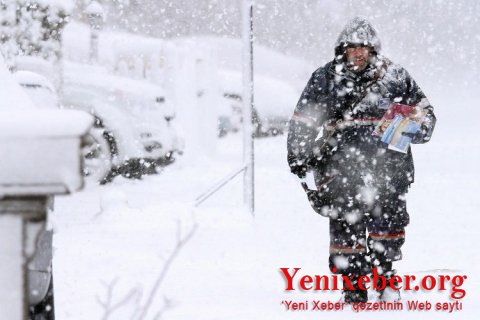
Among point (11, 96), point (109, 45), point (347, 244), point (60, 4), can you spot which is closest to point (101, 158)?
point (60, 4)

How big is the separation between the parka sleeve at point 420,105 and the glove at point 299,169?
591 millimetres

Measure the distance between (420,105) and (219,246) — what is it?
7.95ft

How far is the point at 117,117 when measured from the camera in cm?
966

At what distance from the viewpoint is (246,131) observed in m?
7.72

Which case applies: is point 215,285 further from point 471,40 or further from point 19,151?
point 471,40

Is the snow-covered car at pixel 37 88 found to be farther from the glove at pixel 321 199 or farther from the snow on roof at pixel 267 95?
the snow on roof at pixel 267 95

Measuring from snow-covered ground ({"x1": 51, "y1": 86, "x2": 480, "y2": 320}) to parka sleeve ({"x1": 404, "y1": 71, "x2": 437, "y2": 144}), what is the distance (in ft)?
3.06

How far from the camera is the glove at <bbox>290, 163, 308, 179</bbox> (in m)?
4.39

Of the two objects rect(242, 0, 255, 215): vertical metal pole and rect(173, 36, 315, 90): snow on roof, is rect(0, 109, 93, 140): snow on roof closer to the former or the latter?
rect(242, 0, 255, 215): vertical metal pole

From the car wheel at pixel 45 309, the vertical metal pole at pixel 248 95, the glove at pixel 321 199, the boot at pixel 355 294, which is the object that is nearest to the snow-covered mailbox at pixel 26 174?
the car wheel at pixel 45 309

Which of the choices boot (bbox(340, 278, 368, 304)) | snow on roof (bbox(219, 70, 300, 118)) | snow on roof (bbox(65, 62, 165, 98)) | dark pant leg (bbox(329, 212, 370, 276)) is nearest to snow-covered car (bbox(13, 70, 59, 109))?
dark pant leg (bbox(329, 212, 370, 276))

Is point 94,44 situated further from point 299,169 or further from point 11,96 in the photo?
point 11,96

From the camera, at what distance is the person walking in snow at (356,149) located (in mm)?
4363

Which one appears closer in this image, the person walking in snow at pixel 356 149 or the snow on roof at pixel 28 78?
the snow on roof at pixel 28 78
